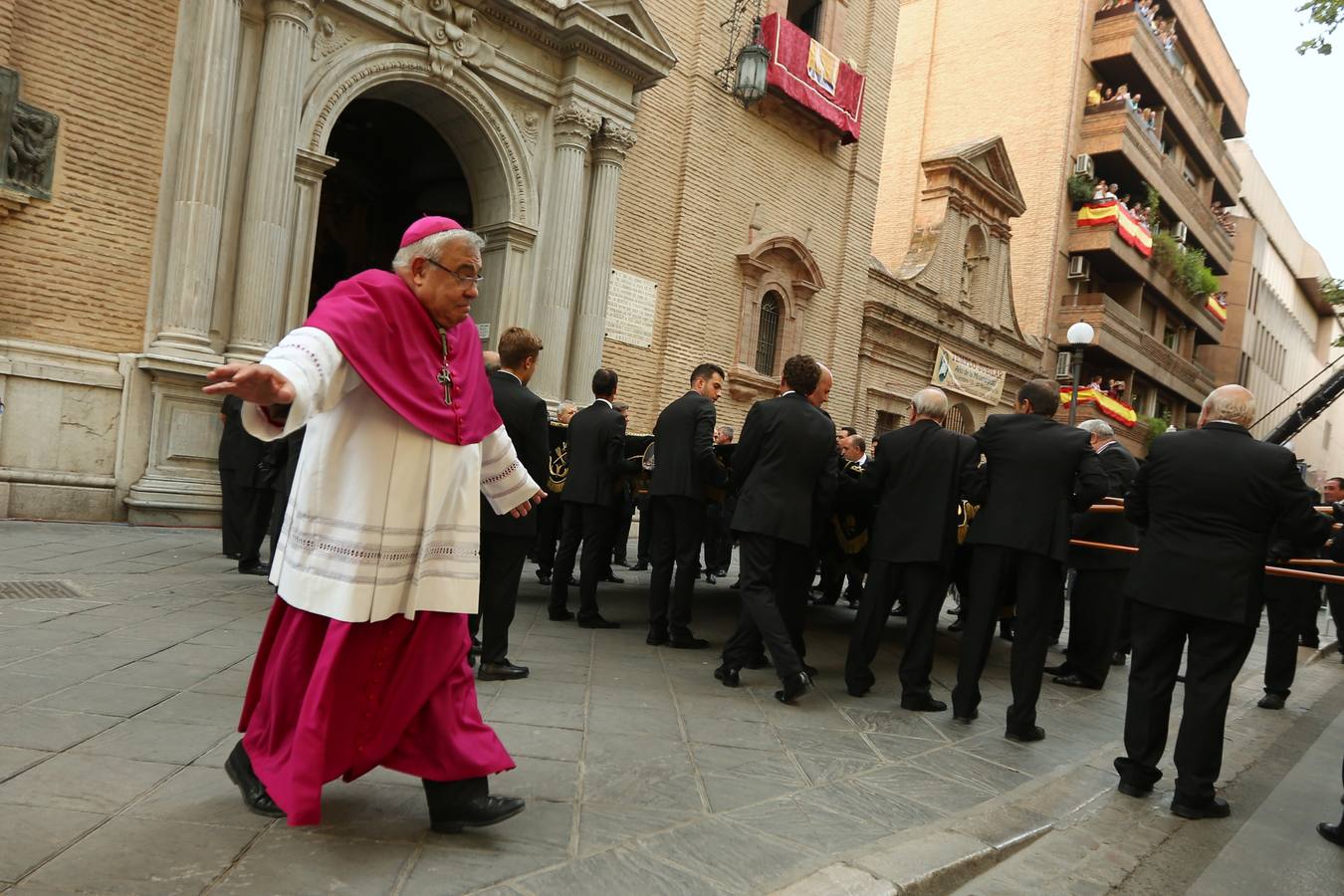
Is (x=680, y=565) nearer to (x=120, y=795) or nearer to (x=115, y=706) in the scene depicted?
(x=115, y=706)

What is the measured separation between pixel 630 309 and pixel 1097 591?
967cm

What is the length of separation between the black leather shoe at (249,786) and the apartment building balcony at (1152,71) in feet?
108

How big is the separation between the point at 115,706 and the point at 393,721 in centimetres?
187

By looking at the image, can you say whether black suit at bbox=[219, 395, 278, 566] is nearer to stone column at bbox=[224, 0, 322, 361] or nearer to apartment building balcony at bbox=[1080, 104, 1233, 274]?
stone column at bbox=[224, 0, 322, 361]

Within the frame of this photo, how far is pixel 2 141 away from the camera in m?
9.13

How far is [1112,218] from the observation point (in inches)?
1130

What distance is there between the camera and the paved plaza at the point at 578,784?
2840mm

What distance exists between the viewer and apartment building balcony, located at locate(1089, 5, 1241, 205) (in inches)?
1148

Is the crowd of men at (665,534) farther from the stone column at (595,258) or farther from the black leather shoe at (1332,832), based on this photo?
the stone column at (595,258)

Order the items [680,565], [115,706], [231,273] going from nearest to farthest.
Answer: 1. [115,706]
2. [680,565]
3. [231,273]

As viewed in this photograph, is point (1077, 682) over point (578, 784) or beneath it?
beneath

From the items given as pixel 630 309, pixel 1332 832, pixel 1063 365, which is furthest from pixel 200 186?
pixel 1063 365

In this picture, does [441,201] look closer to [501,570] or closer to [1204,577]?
[501,570]

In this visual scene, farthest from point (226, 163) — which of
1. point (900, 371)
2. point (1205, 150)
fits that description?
point (1205, 150)
